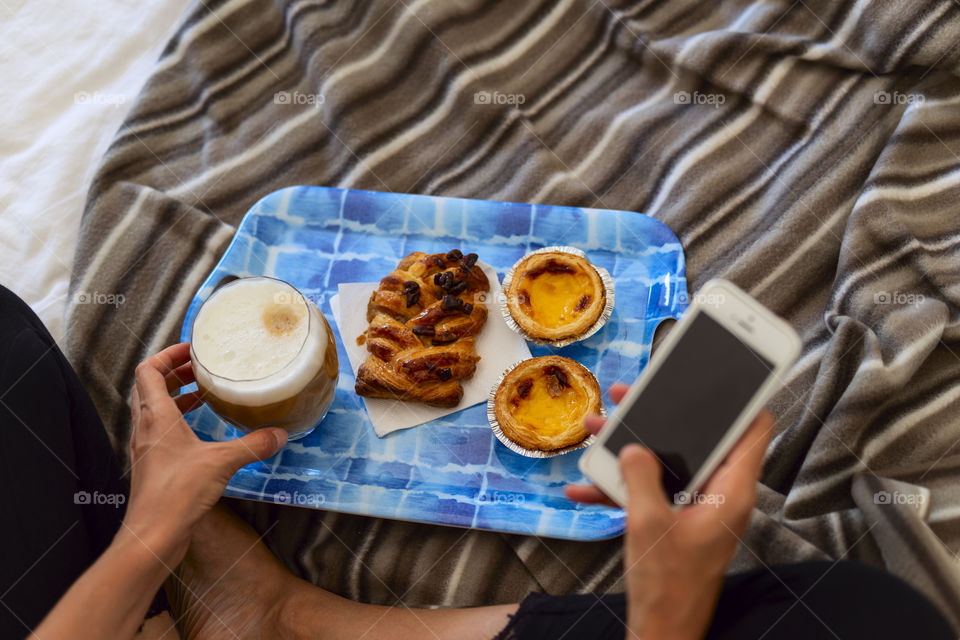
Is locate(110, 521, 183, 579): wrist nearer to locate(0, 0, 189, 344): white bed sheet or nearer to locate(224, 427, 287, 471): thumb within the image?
locate(224, 427, 287, 471): thumb

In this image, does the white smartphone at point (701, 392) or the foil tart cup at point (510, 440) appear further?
the foil tart cup at point (510, 440)

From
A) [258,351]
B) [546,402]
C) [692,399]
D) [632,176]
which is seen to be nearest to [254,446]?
[258,351]

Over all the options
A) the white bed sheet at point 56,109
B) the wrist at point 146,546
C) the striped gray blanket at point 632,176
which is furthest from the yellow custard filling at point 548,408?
the white bed sheet at point 56,109

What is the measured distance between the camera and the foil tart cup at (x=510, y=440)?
1.68 metres

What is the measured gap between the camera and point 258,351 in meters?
1.52

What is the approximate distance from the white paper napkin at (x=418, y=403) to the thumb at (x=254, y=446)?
0.93 feet

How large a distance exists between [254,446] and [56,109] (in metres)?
1.71

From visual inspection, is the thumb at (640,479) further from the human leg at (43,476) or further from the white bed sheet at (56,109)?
the white bed sheet at (56,109)

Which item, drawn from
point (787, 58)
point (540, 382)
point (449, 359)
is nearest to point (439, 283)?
point (449, 359)

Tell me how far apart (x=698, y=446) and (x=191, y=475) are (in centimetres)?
99

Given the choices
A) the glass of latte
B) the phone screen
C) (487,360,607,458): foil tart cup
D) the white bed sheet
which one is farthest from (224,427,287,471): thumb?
the white bed sheet

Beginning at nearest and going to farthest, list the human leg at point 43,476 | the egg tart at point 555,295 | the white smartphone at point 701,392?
the white smartphone at point 701,392 → the human leg at point 43,476 → the egg tart at point 555,295

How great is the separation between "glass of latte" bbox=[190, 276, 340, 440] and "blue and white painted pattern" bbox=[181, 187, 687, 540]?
0.25 meters

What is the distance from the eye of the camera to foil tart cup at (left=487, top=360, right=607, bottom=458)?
168 cm
